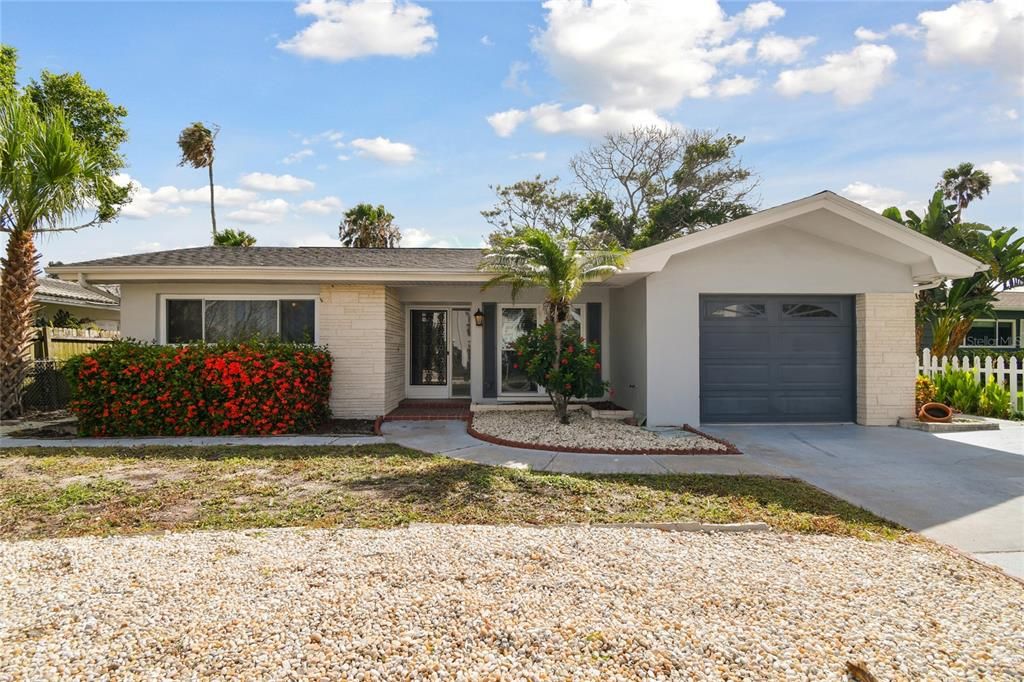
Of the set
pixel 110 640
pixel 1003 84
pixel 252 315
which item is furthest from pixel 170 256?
pixel 1003 84

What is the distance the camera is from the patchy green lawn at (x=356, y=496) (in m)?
4.57

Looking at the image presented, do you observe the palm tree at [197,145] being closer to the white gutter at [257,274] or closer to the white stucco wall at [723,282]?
the white gutter at [257,274]

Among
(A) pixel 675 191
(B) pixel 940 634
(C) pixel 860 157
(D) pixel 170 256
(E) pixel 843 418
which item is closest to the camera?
(B) pixel 940 634

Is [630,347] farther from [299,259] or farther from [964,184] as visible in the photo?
[964,184]

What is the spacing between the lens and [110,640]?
2656mm

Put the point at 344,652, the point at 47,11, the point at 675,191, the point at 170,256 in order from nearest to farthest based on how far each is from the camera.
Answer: the point at 344,652
the point at 47,11
the point at 170,256
the point at 675,191

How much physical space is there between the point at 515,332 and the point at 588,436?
4319 mm

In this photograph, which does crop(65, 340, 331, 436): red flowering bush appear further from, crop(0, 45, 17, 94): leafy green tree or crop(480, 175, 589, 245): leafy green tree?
crop(480, 175, 589, 245): leafy green tree

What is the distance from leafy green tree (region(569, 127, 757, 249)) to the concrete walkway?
18.2 metres

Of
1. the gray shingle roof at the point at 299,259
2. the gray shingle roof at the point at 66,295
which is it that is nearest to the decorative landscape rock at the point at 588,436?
the gray shingle roof at the point at 299,259

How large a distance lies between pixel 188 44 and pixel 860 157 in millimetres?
13548

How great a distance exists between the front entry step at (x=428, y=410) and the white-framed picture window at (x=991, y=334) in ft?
77.0

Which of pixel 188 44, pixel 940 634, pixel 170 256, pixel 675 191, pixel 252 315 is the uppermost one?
pixel 675 191

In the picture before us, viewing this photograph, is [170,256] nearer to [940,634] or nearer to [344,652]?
[344,652]
